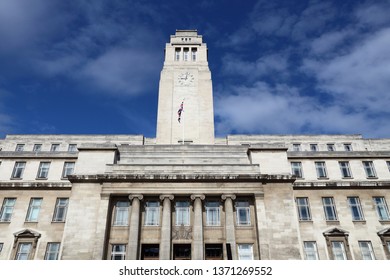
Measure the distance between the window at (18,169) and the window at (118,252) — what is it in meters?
15.3

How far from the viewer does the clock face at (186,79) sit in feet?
185

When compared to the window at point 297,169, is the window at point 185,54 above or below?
above

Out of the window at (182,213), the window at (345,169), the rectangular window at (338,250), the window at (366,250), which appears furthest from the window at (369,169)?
the window at (182,213)

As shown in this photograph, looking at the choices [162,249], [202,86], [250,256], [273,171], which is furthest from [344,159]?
[202,86]

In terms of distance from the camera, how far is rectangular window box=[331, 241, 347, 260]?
31.7 metres

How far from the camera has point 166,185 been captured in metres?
32.5

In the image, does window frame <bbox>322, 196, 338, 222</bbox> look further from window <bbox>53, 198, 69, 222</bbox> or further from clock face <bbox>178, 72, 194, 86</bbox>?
clock face <bbox>178, 72, 194, 86</bbox>

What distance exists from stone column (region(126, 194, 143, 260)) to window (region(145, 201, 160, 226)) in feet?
3.74

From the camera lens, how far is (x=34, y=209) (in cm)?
3444

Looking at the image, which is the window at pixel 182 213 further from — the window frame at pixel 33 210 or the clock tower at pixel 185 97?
the clock tower at pixel 185 97

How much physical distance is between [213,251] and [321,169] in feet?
54.1

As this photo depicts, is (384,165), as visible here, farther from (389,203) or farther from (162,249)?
(162,249)

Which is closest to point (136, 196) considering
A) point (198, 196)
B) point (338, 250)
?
point (198, 196)
